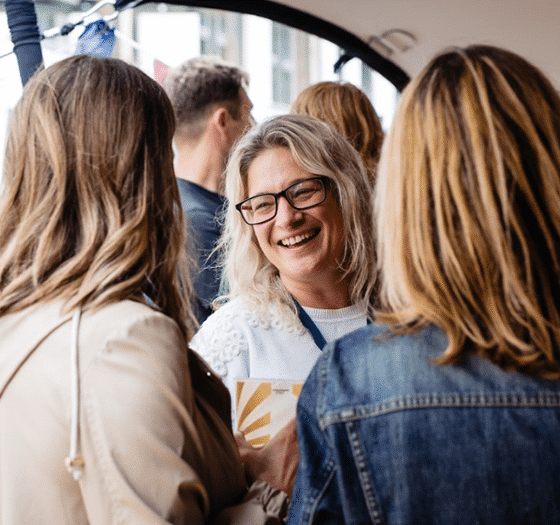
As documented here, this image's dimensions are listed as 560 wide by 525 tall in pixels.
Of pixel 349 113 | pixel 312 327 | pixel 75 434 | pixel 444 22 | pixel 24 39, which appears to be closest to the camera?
pixel 75 434

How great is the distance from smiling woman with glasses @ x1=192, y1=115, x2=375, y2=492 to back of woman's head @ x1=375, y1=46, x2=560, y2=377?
986 millimetres

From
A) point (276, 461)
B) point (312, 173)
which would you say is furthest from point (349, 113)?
point (276, 461)

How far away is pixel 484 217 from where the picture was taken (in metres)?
1.16

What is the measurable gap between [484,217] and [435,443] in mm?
330

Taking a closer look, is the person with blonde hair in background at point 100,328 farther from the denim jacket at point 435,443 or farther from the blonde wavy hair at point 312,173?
the blonde wavy hair at point 312,173

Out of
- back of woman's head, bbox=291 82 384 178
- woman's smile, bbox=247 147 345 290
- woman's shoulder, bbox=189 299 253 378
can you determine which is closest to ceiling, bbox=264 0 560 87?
back of woman's head, bbox=291 82 384 178

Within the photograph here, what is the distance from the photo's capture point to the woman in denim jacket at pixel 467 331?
3.77 feet

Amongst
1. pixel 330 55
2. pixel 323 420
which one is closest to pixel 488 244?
pixel 323 420

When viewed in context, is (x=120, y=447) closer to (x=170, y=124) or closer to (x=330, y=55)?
(x=170, y=124)

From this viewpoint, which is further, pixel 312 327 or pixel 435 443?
pixel 312 327

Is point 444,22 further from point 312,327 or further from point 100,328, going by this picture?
point 100,328

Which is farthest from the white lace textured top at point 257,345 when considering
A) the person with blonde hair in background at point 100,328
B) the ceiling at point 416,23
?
the ceiling at point 416,23

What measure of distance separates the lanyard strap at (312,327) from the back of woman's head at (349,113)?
3.40 feet

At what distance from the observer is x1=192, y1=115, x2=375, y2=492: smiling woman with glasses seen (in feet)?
7.12
